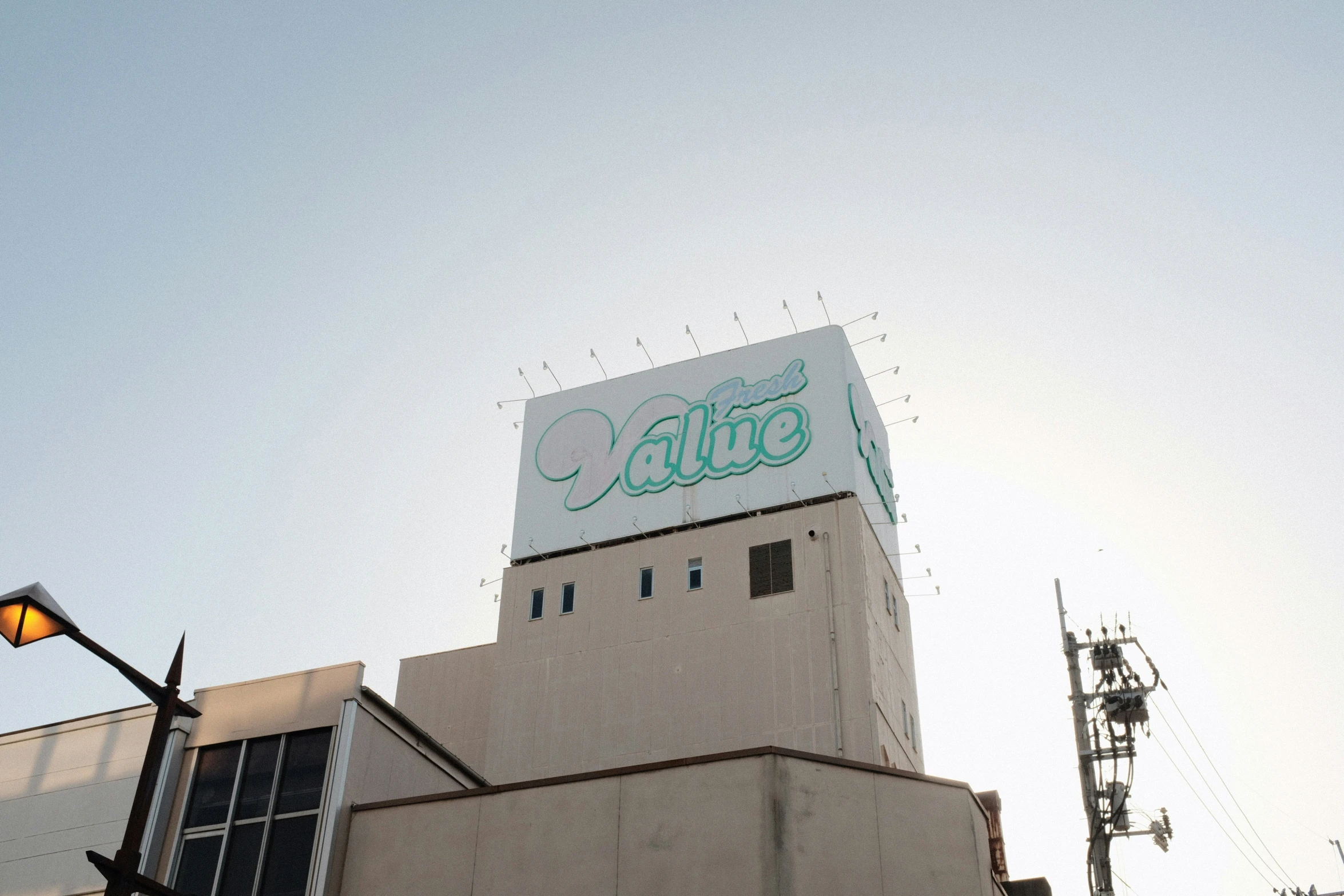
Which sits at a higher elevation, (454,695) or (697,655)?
(454,695)

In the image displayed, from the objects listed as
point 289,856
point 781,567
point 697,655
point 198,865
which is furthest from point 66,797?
point 781,567

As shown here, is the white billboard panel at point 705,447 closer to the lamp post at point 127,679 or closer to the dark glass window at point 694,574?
the dark glass window at point 694,574

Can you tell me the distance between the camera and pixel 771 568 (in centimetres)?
3944

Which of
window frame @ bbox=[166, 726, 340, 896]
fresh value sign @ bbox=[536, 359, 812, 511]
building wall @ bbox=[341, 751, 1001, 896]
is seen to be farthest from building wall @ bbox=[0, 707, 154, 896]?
fresh value sign @ bbox=[536, 359, 812, 511]

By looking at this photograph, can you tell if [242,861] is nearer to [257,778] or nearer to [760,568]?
[257,778]

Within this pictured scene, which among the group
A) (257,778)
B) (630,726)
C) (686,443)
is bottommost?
(257,778)

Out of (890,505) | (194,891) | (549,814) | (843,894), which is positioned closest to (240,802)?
(194,891)

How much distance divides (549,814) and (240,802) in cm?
608

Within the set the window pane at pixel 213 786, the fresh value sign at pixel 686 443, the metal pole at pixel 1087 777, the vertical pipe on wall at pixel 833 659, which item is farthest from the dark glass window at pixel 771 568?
the window pane at pixel 213 786

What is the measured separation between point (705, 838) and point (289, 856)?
785 centimetres

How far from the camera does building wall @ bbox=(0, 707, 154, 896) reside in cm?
2395

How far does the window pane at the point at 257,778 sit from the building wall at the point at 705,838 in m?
2.11

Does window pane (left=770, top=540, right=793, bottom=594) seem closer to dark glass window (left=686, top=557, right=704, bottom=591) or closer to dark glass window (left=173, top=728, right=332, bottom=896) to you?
dark glass window (left=686, top=557, right=704, bottom=591)

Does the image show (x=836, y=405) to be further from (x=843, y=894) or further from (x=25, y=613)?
(x=25, y=613)
